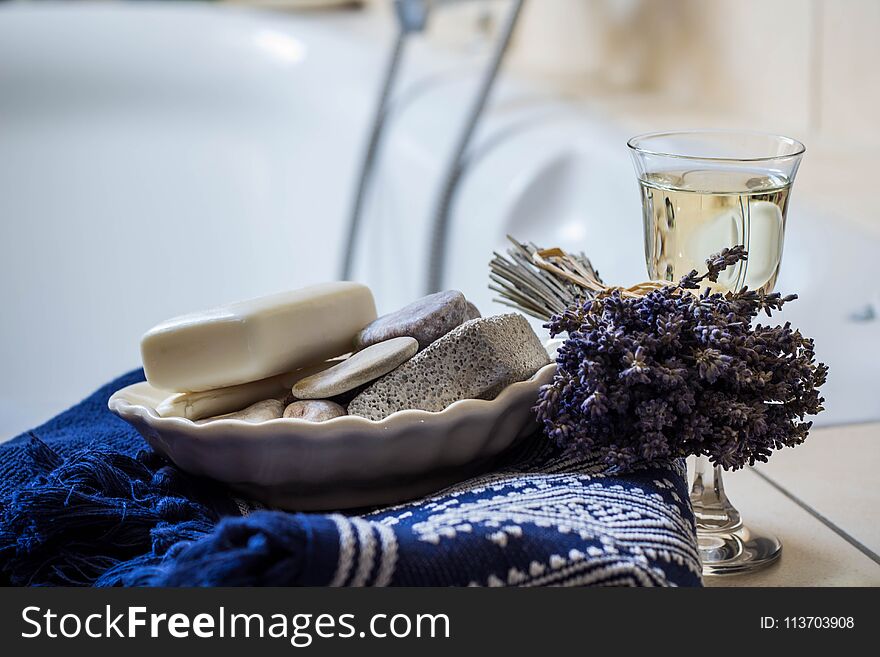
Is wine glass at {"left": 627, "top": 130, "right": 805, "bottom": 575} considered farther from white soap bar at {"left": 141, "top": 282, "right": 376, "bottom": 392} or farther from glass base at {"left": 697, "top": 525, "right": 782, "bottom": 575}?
white soap bar at {"left": 141, "top": 282, "right": 376, "bottom": 392}

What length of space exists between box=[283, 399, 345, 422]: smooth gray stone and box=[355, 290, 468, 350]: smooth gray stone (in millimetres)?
41

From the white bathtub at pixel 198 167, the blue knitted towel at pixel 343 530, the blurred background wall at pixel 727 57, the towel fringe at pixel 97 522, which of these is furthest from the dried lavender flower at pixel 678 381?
the blurred background wall at pixel 727 57

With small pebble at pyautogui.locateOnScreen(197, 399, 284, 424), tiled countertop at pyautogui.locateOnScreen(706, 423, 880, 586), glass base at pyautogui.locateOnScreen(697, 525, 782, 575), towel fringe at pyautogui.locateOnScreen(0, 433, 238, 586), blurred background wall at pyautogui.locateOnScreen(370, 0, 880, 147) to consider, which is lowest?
tiled countertop at pyautogui.locateOnScreen(706, 423, 880, 586)

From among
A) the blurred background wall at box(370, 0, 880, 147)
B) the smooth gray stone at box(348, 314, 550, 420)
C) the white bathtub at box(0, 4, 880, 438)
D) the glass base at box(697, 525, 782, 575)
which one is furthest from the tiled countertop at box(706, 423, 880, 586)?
the blurred background wall at box(370, 0, 880, 147)

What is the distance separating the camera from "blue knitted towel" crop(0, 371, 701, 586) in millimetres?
316

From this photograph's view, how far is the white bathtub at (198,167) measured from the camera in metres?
1.21

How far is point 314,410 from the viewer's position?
0.41 m

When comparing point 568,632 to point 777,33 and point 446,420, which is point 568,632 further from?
point 777,33

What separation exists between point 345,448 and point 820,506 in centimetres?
23

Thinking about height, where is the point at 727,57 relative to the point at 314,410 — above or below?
above

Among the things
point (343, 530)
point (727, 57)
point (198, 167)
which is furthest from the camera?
point (198, 167)

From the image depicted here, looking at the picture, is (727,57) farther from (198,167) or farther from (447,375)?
(447,375)

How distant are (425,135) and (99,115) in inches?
24.3

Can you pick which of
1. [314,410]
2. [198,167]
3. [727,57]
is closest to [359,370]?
[314,410]
